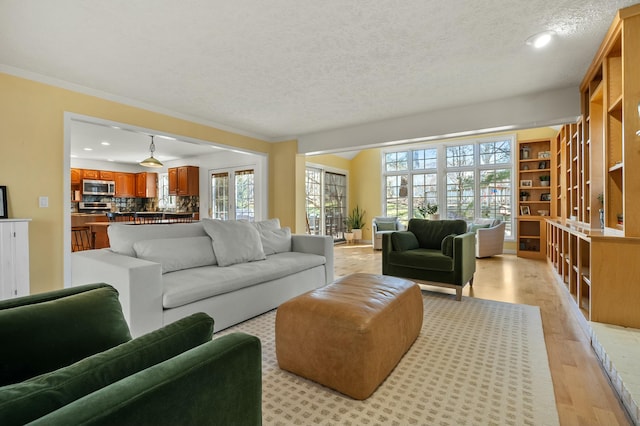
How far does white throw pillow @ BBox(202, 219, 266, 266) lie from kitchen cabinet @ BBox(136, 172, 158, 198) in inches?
273

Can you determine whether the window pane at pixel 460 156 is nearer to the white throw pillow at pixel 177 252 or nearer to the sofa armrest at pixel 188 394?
the white throw pillow at pixel 177 252

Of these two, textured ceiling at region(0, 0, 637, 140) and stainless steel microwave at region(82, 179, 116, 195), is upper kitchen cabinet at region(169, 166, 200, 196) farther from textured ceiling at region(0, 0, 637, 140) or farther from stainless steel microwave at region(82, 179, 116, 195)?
textured ceiling at region(0, 0, 637, 140)

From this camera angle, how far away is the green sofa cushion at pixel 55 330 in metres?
0.91

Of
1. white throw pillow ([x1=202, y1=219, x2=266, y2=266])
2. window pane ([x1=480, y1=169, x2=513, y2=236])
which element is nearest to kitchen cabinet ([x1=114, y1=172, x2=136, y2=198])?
white throw pillow ([x1=202, y1=219, x2=266, y2=266])

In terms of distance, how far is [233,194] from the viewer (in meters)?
7.25

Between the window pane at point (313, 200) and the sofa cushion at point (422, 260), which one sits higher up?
the window pane at point (313, 200)

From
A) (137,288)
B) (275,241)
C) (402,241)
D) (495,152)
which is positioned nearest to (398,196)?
(495,152)

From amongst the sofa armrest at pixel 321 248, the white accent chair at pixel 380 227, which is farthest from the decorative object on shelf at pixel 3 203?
the white accent chair at pixel 380 227

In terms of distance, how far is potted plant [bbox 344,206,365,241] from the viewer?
870 cm

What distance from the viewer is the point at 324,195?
8.15 m

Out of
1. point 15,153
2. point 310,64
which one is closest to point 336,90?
point 310,64

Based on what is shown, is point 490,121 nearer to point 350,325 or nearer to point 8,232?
point 350,325

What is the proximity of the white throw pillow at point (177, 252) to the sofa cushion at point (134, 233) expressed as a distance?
7 centimetres

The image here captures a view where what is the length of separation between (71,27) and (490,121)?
4455 mm
